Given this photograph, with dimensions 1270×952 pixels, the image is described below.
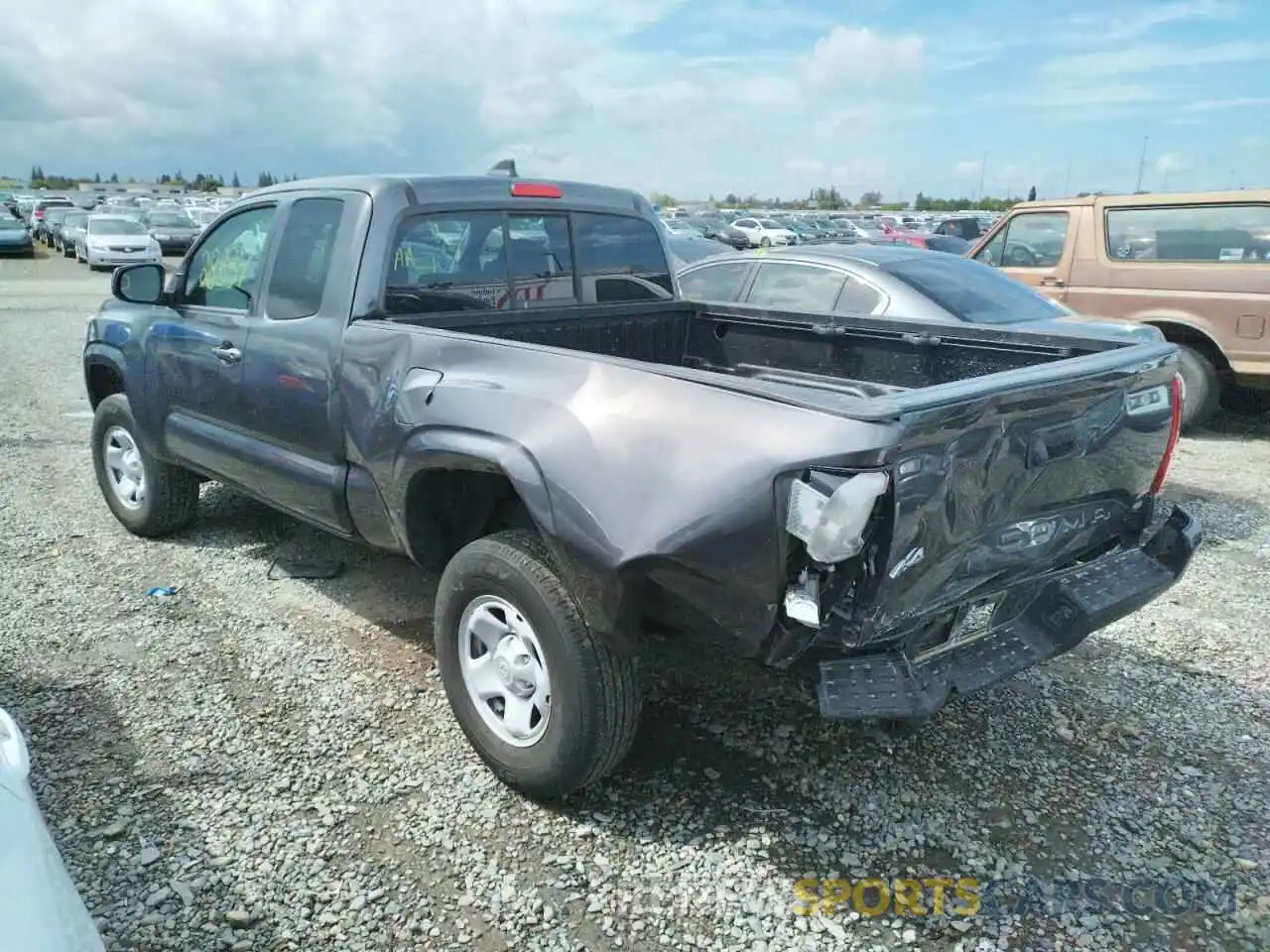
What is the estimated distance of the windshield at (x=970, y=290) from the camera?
628 cm

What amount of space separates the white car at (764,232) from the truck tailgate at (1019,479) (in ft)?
84.7

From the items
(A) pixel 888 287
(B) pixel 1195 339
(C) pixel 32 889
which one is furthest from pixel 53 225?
(C) pixel 32 889

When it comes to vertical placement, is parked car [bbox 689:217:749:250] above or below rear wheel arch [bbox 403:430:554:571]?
below

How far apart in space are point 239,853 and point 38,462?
528 centimetres

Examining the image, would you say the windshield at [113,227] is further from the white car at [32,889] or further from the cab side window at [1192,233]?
the white car at [32,889]

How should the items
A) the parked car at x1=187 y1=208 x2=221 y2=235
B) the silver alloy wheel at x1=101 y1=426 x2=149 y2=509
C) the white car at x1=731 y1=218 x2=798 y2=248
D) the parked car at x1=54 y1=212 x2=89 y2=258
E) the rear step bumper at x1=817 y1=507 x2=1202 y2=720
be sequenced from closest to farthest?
the rear step bumper at x1=817 y1=507 x2=1202 y2=720 < the silver alloy wheel at x1=101 y1=426 x2=149 y2=509 < the parked car at x1=54 y1=212 x2=89 y2=258 < the white car at x1=731 y1=218 x2=798 y2=248 < the parked car at x1=187 y1=208 x2=221 y2=235

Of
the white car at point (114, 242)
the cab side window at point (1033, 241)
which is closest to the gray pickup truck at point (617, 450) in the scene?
the cab side window at point (1033, 241)

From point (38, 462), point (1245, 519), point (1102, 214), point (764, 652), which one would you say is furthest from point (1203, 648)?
point (38, 462)

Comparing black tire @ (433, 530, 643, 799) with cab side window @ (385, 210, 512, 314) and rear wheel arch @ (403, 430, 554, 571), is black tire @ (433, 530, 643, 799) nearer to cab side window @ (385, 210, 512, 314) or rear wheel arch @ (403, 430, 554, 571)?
rear wheel arch @ (403, 430, 554, 571)

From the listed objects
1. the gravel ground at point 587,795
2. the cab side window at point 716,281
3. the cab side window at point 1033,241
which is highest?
the cab side window at point 1033,241

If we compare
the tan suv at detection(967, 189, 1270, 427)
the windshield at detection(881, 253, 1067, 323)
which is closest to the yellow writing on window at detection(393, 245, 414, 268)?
the windshield at detection(881, 253, 1067, 323)

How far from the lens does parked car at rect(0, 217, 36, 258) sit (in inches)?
1164

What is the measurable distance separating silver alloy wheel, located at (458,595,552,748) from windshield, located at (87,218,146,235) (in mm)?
27888

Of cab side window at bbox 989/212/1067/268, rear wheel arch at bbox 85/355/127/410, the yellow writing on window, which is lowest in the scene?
rear wheel arch at bbox 85/355/127/410
